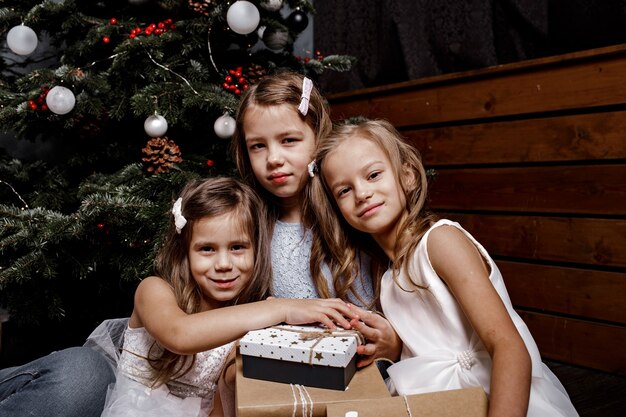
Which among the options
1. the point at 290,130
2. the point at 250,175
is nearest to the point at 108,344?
the point at 250,175

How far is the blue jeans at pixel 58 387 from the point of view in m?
1.21

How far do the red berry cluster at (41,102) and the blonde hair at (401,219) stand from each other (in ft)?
3.13

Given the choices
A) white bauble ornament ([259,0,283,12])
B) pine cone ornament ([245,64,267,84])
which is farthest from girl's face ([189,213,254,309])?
white bauble ornament ([259,0,283,12])

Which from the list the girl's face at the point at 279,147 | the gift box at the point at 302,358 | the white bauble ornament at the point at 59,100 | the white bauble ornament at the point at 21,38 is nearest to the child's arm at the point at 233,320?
the gift box at the point at 302,358

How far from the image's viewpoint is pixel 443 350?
1200 mm

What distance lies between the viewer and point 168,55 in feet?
6.50

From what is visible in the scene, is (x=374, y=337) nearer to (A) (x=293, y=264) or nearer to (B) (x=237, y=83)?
(A) (x=293, y=264)

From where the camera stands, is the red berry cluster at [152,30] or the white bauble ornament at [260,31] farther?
the white bauble ornament at [260,31]

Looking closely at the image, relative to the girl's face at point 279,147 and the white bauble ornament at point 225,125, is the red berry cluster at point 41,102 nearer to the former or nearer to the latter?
the white bauble ornament at point 225,125

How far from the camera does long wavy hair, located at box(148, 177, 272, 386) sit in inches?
52.7

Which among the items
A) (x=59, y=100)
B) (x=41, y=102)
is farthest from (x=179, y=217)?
(x=41, y=102)

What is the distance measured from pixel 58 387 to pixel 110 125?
1.19 meters

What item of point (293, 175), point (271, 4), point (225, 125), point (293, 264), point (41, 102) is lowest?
point (293, 264)

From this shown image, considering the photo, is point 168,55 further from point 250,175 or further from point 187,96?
point 250,175
